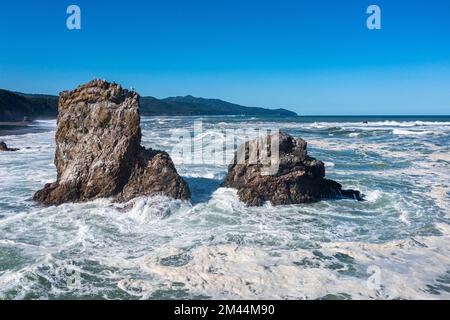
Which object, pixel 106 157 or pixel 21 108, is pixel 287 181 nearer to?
pixel 106 157

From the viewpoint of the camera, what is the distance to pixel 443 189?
15680 mm

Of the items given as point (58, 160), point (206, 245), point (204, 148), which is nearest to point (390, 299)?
point (206, 245)

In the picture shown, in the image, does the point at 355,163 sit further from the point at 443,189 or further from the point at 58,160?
the point at 58,160

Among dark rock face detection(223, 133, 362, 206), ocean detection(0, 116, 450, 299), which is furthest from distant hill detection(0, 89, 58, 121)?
ocean detection(0, 116, 450, 299)

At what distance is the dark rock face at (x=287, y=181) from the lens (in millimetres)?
A: 13094

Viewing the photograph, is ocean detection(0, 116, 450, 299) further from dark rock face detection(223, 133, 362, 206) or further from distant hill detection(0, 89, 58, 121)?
distant hill detection(0, 89, 58, 121)

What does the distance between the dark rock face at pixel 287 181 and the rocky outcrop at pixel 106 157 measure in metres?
2.05

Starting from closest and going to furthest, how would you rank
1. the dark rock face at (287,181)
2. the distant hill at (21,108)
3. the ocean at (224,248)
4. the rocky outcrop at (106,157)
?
the ocean at (224,248) < the rocky outcrop at (106,157) < the dark rock face at (287,181) < the distant hill at (21,108)

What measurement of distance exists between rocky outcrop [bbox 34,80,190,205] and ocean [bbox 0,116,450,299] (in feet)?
1.65

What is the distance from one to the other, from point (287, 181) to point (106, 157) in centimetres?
558

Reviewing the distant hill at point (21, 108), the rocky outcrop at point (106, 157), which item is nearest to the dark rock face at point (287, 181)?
the rocky outcrop at point (106, 157)

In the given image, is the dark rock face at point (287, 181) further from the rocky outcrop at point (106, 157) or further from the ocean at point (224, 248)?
the rocky outcrop at point (106, 157)

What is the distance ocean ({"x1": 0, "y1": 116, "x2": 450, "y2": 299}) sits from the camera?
23.4 feet

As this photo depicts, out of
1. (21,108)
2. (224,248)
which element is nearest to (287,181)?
(224,248)
